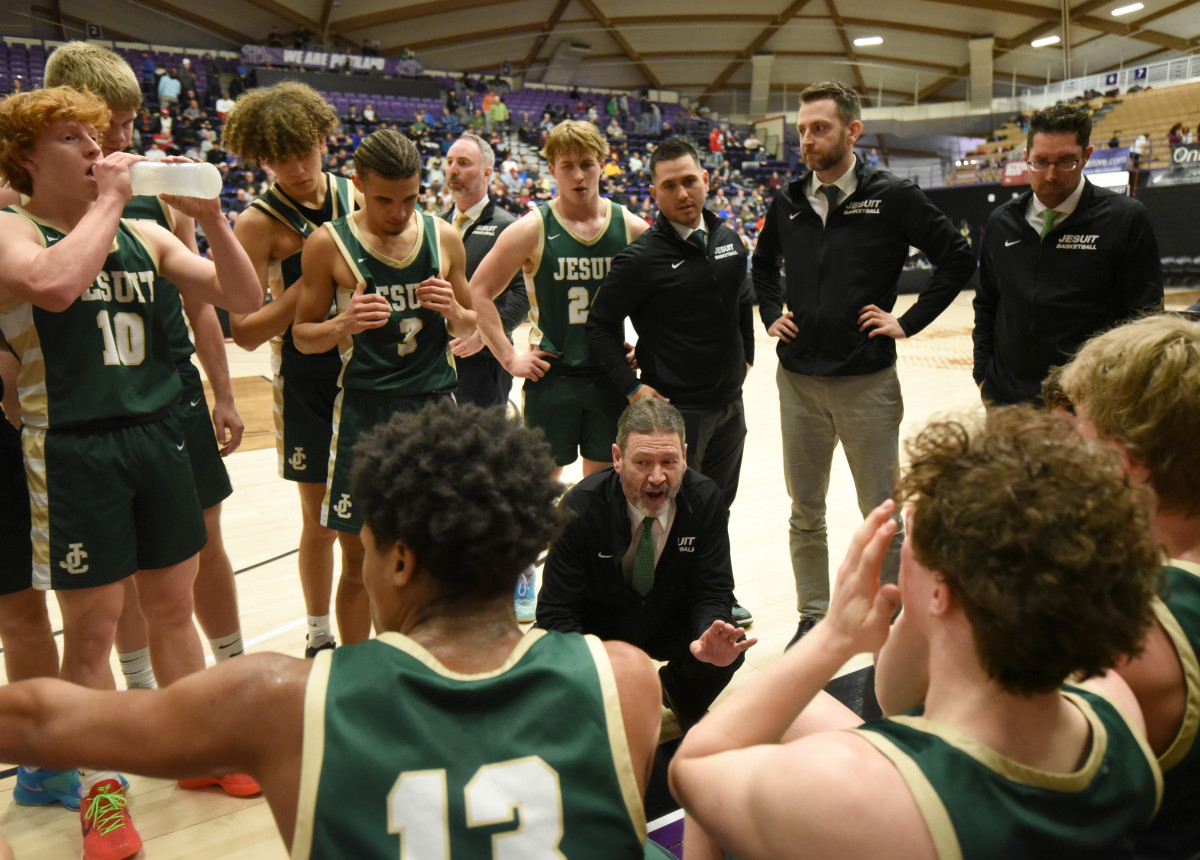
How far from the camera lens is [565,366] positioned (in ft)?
12.1

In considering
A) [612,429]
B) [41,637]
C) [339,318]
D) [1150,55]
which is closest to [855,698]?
[612,429]

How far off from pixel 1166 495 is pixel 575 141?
258cm

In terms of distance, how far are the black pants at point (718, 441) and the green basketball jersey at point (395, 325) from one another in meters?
1.03

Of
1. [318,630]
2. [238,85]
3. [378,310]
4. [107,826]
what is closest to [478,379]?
[318,630]

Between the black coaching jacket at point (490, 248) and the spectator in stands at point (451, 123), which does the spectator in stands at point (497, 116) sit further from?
the black coaching jacket at point (490, 248)

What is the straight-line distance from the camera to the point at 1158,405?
1.44 metres

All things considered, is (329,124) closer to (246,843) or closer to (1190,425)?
(246,843)

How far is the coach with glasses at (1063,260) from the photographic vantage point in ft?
10.2

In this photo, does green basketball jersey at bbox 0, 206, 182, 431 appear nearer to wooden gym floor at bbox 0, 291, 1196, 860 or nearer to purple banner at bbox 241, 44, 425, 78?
wooden gym floor at bbox 0, 291, 1196, 860

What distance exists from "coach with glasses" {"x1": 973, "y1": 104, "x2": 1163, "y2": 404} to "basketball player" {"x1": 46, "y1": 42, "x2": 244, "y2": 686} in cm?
287

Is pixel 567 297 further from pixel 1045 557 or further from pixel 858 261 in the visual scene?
pixel 1045 557

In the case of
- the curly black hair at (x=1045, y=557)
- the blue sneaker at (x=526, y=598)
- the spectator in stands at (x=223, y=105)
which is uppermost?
the spectator in stands at (x=223, y=105)

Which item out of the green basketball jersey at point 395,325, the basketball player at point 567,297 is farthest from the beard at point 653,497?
the basketball player at point 567,297

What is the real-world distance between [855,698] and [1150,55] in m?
31.0
